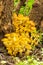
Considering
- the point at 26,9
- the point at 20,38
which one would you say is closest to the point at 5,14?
the point at 20,38

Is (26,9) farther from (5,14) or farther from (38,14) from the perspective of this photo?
(5,14)

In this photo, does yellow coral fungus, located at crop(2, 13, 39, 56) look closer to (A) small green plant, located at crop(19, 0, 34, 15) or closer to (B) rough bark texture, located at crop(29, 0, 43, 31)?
(B) rough bark texture, located at crop(29, 0, 43, 31)

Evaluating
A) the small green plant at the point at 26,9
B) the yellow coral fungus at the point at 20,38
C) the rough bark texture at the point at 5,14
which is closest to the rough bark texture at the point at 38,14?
the yellow coral fungus at the point at 20,38

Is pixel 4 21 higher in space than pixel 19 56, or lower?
higher

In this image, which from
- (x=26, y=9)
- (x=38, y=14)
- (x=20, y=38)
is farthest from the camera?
(x=26, y=9)

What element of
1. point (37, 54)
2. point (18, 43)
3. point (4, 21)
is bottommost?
point (37, 54)

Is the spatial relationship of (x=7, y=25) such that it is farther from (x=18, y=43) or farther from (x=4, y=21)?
(x=18, y=43)

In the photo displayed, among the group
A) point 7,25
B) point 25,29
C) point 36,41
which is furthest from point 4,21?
point 36,41

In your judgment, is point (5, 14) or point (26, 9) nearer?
point (5, 14)

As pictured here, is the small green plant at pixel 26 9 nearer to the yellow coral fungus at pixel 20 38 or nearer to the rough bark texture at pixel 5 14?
the yellow coral fungus at pixel 20 38
